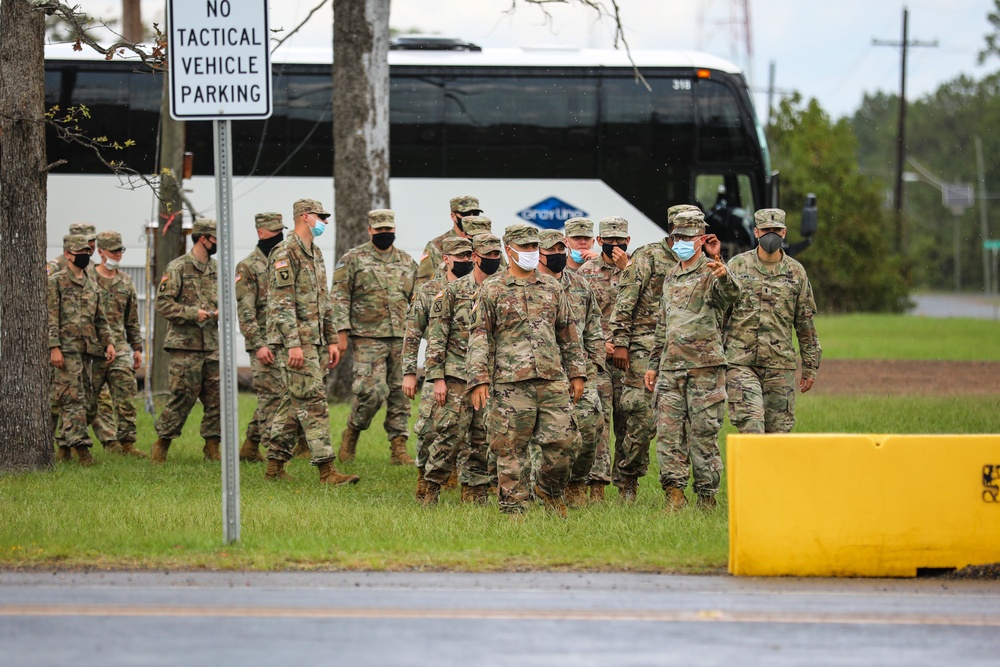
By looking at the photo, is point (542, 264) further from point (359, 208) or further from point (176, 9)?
point (359, 208)

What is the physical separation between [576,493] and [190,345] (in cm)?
454

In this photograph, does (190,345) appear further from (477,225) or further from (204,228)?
(477,225)

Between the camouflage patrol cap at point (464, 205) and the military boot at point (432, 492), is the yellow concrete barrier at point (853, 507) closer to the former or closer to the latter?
the military boot at point (432, 492)

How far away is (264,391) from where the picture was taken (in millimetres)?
13523

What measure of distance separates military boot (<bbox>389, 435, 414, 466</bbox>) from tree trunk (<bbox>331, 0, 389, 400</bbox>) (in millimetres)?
5350

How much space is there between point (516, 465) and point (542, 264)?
1466 millimetres

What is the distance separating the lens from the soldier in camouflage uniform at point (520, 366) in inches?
410

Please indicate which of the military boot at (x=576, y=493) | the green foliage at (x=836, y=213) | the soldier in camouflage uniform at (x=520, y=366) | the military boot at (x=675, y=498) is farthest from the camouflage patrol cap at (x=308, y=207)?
the green foliage at (x=836, y=213)

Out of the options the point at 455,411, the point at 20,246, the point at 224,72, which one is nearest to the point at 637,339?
the point at 455,411

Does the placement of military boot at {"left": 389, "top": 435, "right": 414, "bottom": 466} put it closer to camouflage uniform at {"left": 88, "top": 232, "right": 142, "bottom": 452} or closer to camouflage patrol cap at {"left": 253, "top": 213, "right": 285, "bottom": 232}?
camouflage patrol cap at {"left": 253, "top": 213, "right": 285, "bottom": 232}

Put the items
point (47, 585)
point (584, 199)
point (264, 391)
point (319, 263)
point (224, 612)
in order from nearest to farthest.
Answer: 1. point (224, 612)
2. point (47, 585)
3. point (319, 263)
4. point (264, 391)
5. point (584, 199)

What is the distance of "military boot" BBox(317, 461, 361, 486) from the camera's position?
12.3 metres

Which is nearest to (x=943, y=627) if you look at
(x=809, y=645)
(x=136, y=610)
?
(x=809, y=645)

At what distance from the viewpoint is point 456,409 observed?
37.2ft
